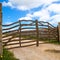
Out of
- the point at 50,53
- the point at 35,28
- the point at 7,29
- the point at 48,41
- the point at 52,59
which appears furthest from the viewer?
the point at 48,41

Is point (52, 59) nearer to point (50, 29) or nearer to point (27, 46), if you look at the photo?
Result: point (27, 46)

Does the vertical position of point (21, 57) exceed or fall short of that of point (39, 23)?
it falls short

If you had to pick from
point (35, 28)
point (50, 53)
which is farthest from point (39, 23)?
point (50, 53)

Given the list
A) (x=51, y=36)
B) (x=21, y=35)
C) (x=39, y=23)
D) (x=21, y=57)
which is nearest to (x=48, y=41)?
(x=51, y=36)

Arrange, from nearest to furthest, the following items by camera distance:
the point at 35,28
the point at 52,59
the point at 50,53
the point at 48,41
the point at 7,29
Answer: the point at 52,59, the point at 50,53, the point at 7,29, the point at 35,28, the point at 48,41

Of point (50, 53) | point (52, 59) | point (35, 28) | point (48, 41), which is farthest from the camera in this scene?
point (48, 41)

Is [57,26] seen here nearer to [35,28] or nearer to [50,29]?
[50,29]

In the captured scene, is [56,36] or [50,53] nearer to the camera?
[50,53]

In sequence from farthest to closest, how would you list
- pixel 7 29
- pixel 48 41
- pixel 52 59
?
pixel 48 41
pixel 7 29
pixel 52 59

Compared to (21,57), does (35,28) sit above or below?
above

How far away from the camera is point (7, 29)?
51.7ft

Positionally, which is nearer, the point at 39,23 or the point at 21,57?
the point at 21,57

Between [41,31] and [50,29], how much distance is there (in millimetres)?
1476

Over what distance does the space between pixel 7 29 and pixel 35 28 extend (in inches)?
93.9
